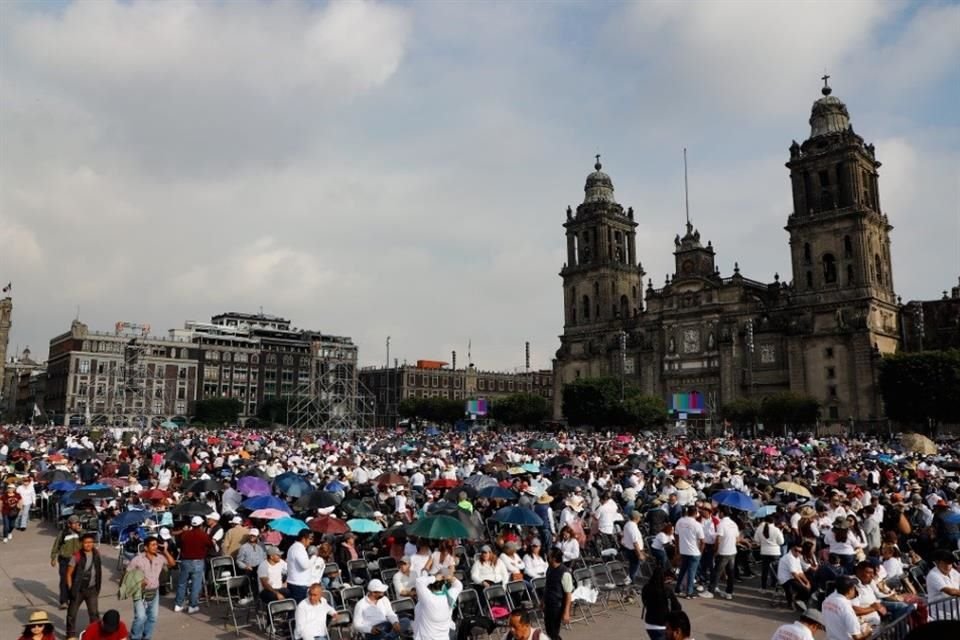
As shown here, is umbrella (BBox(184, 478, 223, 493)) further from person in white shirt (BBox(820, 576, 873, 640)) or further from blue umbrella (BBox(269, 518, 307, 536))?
person in white shirt (BBox(820, 576, 873, 640))

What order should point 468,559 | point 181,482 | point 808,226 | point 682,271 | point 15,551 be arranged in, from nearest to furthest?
1. point 468,559
2. point 15,551
3. point 181,482
4. point 808,226
5. point 682,271

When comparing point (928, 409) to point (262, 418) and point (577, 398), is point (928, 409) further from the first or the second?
point (262, 418)

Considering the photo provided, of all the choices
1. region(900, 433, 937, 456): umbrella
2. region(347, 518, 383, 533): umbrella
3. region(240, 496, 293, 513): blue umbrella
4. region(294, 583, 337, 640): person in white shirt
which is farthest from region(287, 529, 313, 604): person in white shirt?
region(900, 433, 937, 456): umbrella

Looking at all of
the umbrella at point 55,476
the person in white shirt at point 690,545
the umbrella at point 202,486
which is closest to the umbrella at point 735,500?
the person in white shirt at point 690,545

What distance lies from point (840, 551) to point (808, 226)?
70.3 meters

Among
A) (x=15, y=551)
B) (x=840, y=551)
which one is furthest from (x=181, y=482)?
(x=840, y=551)

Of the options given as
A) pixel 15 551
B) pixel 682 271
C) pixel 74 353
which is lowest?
pixel 15 551

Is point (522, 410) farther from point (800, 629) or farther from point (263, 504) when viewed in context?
point (800, 629)

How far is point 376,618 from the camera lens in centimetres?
903

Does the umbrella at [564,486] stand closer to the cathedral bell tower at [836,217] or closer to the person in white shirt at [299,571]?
the person in white shirt at [299,571]

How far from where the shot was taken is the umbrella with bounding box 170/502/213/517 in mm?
13117

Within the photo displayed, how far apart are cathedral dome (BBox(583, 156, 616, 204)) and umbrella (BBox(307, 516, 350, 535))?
294 ft

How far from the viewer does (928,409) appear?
193 ft

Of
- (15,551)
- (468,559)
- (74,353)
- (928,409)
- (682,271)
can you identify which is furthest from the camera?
(74,353)
